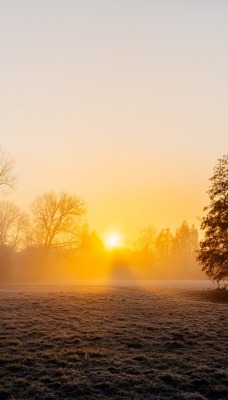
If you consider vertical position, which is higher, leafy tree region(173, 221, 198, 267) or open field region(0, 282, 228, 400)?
leafy tree region(173, 221, 198, 267)

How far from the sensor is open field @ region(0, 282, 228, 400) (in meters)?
11.3

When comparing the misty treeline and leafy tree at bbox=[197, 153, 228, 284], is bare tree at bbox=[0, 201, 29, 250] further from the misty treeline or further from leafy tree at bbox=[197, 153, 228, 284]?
leafy tree at bbox=[197, 153, 228, 284]

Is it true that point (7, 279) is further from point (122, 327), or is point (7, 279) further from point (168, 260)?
point (168, 260)

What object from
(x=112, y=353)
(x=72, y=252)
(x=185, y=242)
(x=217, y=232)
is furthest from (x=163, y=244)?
(x=112, y=353)

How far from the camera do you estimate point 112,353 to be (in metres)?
15.0

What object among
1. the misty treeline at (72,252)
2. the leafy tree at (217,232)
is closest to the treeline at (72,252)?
the misty treeline at (72,252)

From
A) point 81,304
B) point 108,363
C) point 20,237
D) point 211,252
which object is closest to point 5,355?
point 108,363

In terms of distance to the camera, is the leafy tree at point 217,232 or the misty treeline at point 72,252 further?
the misty treeline at point 72,252

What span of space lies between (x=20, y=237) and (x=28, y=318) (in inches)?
3415

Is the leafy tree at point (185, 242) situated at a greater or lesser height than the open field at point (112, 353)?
greater

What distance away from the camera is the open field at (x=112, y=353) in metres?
11.3

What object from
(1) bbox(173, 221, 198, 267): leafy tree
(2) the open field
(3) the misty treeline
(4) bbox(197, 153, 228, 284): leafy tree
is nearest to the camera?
(2) the open field

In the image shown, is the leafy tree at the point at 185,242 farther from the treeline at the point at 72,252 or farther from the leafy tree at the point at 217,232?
the leafy tree at the point at 217,232

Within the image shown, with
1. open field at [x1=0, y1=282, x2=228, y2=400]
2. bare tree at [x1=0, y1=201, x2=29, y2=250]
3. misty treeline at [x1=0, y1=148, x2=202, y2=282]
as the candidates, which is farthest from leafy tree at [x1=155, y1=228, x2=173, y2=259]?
open field at [x1=0, y1=282, x2=228, y2=400]
